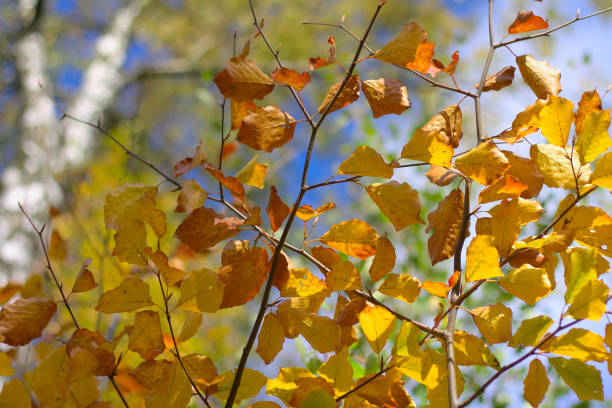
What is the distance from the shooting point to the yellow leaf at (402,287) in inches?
15.9

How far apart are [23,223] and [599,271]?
2119 millimetres

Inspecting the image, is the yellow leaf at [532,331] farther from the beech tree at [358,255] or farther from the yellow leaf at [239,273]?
the yellow leaf at [239,273]

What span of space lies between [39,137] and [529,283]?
2.49m

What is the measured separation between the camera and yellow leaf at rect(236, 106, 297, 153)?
406 millimetres

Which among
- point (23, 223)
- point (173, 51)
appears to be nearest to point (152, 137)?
point (173, 51)

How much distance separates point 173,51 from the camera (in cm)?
579

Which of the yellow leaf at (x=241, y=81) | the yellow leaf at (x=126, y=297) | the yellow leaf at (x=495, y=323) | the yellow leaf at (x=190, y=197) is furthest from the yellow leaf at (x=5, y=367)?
the yellow leaf at (x=495, y=323)

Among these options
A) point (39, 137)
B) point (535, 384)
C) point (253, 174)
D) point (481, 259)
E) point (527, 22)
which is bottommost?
point (535, 384)

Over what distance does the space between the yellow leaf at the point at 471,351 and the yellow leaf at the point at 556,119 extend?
194 mm

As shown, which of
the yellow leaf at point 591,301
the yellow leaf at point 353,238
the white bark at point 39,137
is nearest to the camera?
the yellow leaf at point 591,301

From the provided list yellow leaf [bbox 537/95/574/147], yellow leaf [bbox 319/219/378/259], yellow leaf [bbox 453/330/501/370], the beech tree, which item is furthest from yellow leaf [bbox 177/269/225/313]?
yellow leaf [bbox 537/95/574/147]

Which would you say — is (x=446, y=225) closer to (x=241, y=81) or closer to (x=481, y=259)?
(x=481, y=259)

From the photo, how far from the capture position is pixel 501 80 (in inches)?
18.3

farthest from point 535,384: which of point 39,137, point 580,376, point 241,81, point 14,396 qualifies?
point 39,137
